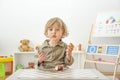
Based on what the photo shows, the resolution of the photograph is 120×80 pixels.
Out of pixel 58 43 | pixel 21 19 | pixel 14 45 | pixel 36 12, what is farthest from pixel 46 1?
pixel 58 43

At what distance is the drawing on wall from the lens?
3730mm

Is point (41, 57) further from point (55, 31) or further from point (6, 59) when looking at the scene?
point (6, 59)

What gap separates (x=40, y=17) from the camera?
4105mm

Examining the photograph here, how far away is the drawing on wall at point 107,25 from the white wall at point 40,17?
26cm

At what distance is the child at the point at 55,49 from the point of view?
4.55 feet

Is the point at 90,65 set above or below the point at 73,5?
below

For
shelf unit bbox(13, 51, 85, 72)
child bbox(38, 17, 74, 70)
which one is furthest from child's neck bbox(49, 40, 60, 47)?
shelf unit bbox(13, 51, 85, 72)

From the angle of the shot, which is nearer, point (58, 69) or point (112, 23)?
point (58, 69)

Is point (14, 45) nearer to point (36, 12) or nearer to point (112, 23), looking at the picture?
point (36, 12)

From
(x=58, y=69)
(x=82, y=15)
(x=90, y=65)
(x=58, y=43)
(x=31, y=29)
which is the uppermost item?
(x=82, y=15)

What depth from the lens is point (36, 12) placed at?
4.10 m

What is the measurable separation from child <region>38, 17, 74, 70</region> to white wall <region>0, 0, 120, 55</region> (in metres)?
2.63

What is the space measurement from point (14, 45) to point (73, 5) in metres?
1.28

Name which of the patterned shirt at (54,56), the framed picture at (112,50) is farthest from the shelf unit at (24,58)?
the patterned shirt at (54,56)
